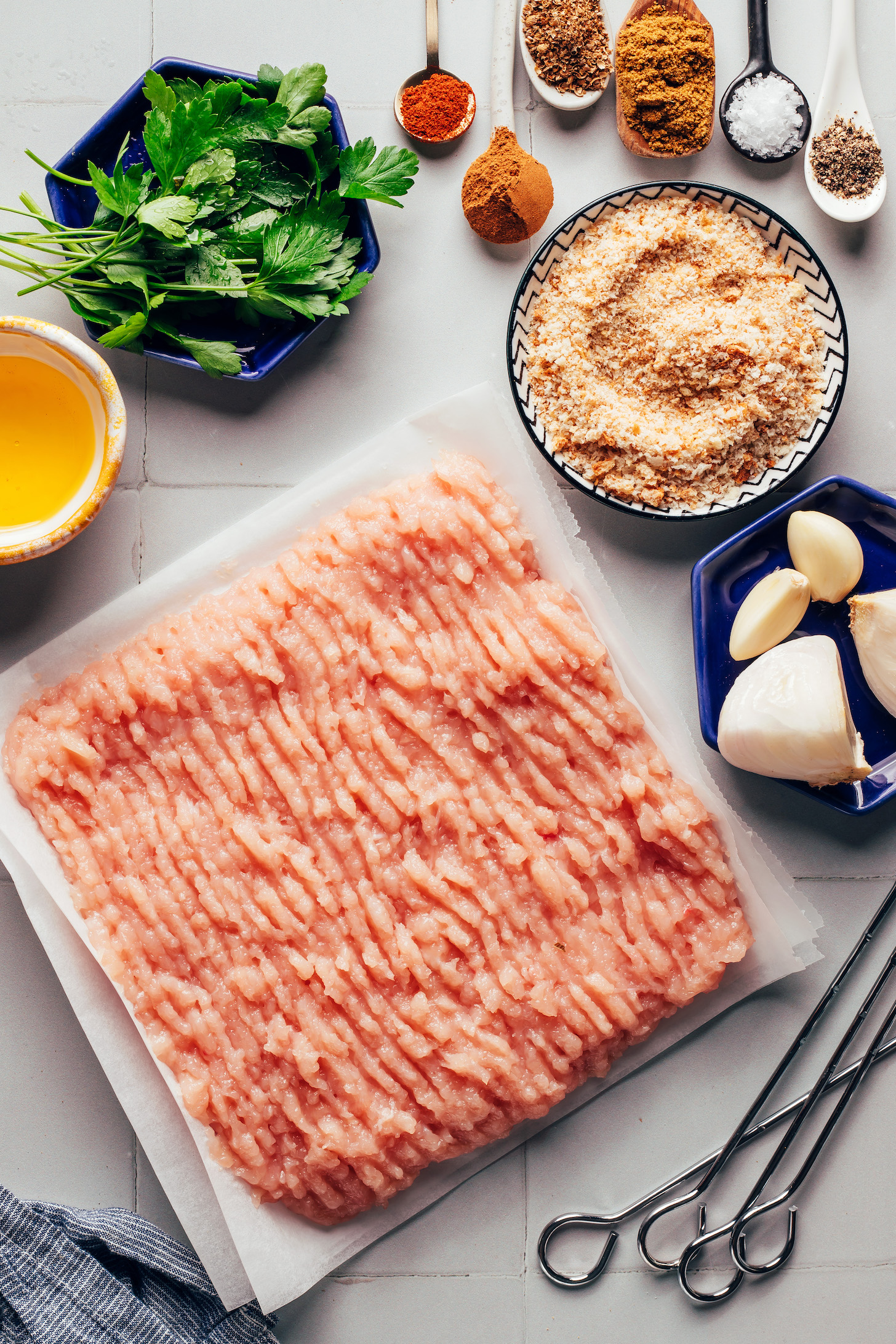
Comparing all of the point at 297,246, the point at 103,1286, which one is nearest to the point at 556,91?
the point at 297,246

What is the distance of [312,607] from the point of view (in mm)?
1641

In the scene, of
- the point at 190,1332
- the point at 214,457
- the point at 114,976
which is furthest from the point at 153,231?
the point at 190,1332

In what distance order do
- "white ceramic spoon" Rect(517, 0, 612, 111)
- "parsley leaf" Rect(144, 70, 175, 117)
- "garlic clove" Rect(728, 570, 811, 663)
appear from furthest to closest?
1. "white ceramic spoon" Rect(517, 0, 612, 111)
2. "garlic clove" Rect(728, 570, 811, 663)
3. "parsley leaf" Rect(144, 70, 175, 117)

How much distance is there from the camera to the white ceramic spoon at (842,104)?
171 centimetres

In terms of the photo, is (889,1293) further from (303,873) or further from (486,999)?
(303,873)

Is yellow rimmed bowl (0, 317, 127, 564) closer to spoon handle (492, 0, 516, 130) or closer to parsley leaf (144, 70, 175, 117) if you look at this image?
parsley leaf (144, 70, 175, 117)

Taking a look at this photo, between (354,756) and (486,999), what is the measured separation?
49 centimetres

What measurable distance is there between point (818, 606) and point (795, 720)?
0.28 metres

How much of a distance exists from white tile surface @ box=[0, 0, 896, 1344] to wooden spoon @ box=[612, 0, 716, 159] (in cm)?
4

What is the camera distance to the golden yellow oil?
1.58 m

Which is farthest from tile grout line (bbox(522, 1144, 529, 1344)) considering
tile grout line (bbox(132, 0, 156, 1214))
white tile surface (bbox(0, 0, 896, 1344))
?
tile grout line (bbox(132, 0, 156, 1214))

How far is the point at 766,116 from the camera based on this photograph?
1.71 meters

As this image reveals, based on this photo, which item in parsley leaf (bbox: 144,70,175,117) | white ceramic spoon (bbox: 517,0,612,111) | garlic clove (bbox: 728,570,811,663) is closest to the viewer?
parsley leaf (bbox: 144,70,175,117)

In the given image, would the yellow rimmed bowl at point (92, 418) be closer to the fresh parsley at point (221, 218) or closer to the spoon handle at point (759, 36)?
the fresh parsley at point (221, 218)
